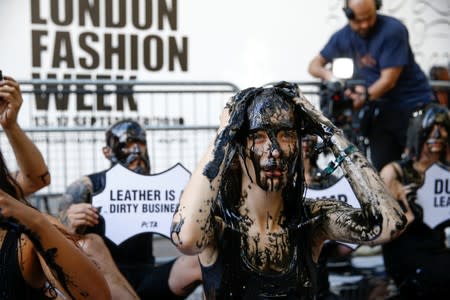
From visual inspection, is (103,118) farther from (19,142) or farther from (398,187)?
(19,142)

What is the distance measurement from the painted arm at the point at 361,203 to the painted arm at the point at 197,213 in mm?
378

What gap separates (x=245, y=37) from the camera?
7449 mm

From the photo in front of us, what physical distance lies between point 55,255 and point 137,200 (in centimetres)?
195

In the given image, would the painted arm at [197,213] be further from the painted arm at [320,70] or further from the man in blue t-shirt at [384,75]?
the painted arm at [320,70]

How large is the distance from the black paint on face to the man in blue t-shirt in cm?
290

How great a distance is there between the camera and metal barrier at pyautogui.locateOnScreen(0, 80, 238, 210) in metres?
6.09

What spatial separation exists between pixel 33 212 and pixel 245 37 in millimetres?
5793

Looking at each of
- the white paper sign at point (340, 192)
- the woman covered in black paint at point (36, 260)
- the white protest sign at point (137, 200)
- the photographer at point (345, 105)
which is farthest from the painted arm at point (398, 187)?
the woman covered in black paint at point (36, 260)

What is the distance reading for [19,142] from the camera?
275cm

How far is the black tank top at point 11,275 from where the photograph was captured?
79.3 inches

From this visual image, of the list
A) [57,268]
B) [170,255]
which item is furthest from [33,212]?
[170,255]

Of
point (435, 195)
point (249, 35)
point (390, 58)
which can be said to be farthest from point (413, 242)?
point (249, 35)

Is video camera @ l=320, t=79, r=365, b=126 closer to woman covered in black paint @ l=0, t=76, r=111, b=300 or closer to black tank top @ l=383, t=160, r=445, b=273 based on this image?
black tank top @ l=383, t=160, r=445, b=273

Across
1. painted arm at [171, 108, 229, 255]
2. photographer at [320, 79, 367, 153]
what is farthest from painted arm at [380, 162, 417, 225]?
painted arm at [171, 108, 229, 255]
